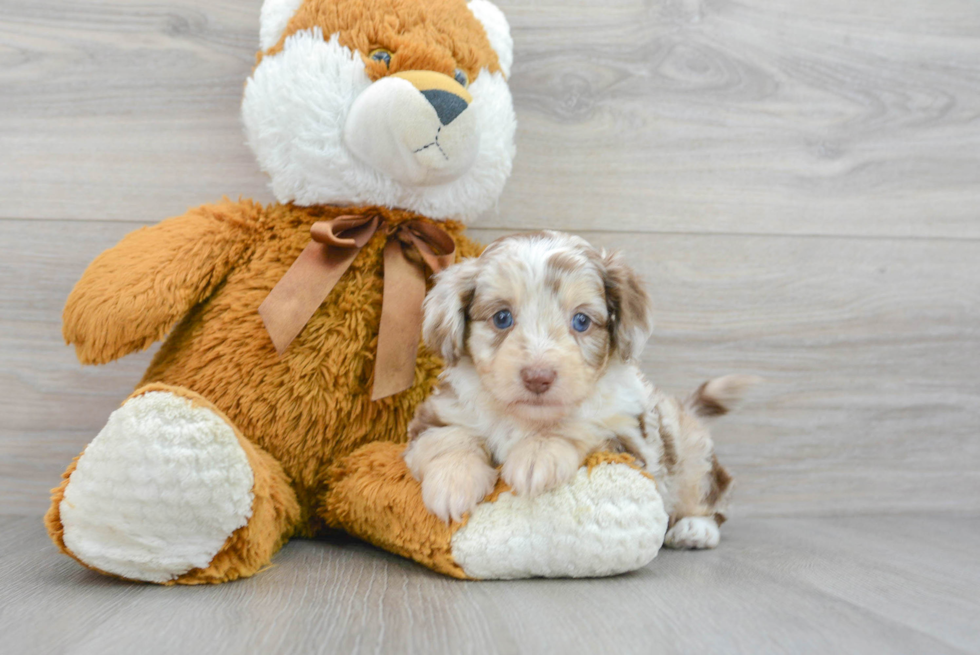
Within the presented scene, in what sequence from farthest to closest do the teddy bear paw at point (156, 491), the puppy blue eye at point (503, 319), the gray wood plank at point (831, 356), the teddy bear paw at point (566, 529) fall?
the gray wood plank at point (831, 356) < the puppy blue eye at point (503, 319) < the teddy bear paw at point (566, 529) < the teddy bear paw at point (156, 491)

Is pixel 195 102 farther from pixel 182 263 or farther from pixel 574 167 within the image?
pixel 574 167

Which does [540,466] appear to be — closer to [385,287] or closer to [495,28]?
[385,287]

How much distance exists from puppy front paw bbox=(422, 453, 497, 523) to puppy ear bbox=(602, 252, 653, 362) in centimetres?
39

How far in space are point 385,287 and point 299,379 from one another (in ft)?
0.90

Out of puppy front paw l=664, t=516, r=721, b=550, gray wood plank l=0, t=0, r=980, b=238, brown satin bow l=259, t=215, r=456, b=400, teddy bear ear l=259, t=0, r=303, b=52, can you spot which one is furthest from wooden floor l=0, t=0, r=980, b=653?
brown satin bow l=259, t=215, r=456, b=400

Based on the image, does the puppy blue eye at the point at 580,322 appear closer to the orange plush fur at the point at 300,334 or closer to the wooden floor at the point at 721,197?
the orange plush fur at the point at 300,334

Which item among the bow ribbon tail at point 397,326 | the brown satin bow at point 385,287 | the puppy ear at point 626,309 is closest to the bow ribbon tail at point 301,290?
the brown satin bow at point 385,287

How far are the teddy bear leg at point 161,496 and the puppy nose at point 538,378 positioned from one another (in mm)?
530

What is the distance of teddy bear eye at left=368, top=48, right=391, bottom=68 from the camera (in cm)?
167

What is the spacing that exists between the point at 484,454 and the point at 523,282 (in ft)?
1.16

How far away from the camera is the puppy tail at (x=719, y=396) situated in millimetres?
1976

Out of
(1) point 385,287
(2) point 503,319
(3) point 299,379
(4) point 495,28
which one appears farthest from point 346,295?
(4) point 495,28

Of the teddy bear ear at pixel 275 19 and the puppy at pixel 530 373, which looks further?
the teddy bear ear at pixel 275 19

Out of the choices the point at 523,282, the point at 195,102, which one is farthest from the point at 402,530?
the point at 195,102
